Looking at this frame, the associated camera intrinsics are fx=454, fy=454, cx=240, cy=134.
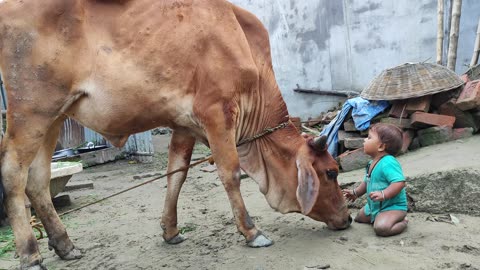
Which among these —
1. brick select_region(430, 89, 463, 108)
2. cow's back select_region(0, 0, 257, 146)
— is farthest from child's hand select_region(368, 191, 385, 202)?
brick select_region(430, 89, 463, 108)

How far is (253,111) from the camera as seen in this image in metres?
4.10

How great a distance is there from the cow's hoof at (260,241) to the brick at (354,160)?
2.36 metres

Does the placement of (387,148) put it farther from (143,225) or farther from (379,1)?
(379,1)

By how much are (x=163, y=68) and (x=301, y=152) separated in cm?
137

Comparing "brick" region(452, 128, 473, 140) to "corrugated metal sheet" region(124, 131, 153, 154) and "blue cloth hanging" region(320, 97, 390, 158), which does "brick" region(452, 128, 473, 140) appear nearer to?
"blue cloth hanging" region(320, 97, 390, 158)

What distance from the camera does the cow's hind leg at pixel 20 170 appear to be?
3.47 meters

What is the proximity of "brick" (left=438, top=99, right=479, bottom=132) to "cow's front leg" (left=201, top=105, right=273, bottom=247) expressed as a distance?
338cm

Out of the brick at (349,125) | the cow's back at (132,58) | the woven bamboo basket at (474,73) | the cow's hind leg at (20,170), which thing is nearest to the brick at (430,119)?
the brick at (349,125)

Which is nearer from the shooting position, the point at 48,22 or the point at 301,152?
the point at 48,22

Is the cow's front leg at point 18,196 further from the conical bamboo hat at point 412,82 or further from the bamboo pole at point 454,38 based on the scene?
the bamboo pole at point 454,38

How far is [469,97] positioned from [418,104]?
1.92 feet

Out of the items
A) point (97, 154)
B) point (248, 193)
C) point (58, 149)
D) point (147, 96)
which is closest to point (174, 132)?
point (147, 96)

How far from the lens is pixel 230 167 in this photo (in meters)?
3.72

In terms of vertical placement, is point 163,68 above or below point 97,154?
above
